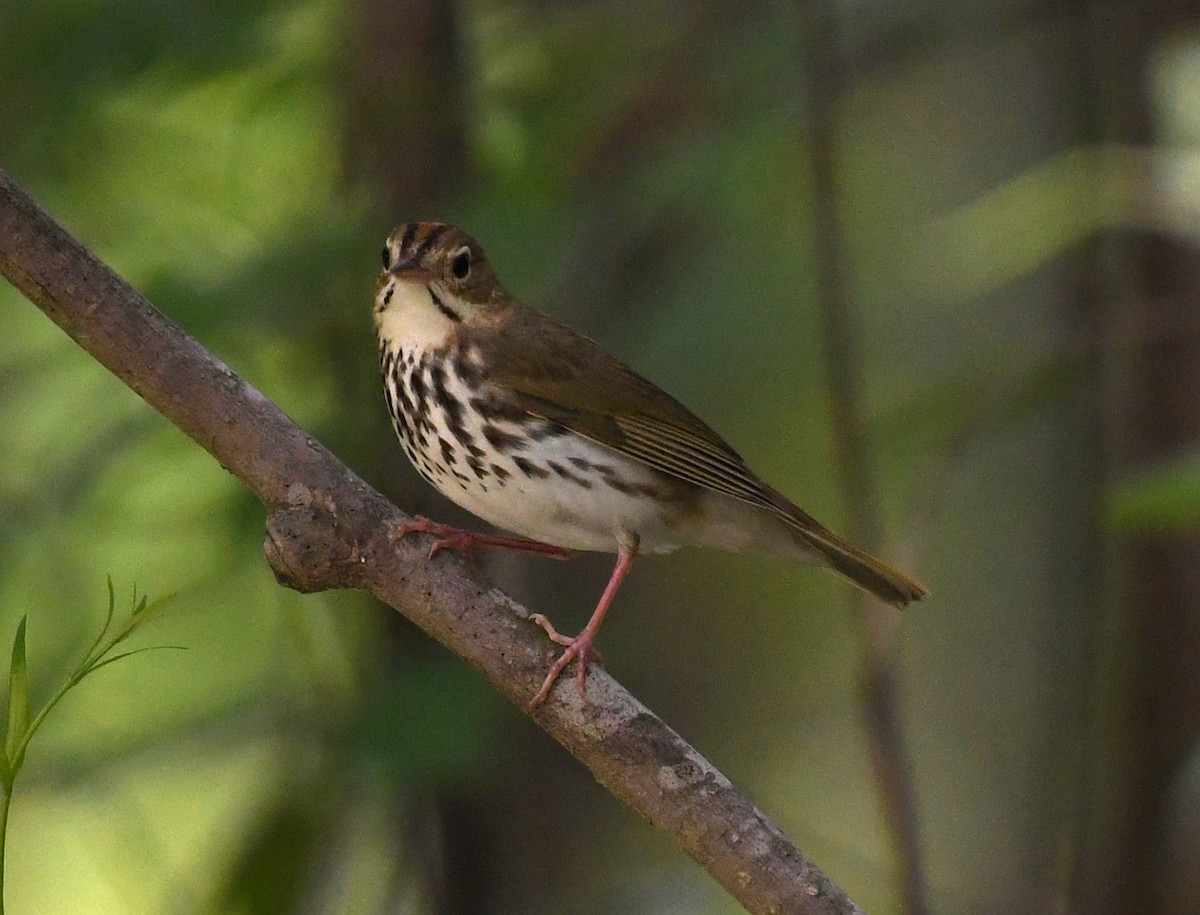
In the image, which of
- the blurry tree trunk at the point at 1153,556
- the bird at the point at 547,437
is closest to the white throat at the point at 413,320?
the bird at the point at 547,437

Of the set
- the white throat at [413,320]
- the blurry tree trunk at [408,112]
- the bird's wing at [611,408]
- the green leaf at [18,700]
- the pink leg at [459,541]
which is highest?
the blurry tree trunk at [408,112]

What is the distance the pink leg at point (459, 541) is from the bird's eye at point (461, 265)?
59 centimetres

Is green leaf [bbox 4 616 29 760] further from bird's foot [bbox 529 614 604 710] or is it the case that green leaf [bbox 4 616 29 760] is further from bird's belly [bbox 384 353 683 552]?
bird's belly [bbox 384 353 683 552]

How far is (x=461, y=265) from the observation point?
3520 millimetres

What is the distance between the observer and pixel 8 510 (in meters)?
4.10

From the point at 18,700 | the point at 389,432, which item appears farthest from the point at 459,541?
the point at 389,432

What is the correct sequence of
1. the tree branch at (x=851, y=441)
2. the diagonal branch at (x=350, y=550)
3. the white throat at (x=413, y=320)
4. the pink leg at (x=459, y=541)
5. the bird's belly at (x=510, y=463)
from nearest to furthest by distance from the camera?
the diagonal branch at (x=350, y=550)
the pink leg at (x=459, y=541)
the tree branch at (x=851, y=441)
the bird's belly at (x=510, y=463)
the white throat at (x=413, y=320)

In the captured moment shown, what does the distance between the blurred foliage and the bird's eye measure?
62 millimetres

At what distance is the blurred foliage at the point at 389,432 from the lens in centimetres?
370

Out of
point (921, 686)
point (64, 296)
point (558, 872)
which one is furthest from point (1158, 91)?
point (921, 686)

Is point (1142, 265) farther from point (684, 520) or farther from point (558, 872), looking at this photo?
point (558, 872)

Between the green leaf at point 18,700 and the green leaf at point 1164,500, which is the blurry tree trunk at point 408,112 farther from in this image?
the green leaf at point 18,700

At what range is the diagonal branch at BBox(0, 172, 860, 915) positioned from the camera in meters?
2.30

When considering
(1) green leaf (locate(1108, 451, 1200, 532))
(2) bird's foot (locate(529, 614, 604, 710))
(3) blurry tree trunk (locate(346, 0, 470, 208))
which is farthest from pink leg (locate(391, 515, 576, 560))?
(3) blurry tree trunk (locate(346, 0, 470, 208))
